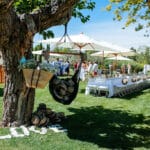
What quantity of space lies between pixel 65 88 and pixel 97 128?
1.51 m

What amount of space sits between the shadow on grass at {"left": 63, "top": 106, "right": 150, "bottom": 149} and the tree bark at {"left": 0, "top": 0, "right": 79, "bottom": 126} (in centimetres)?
122

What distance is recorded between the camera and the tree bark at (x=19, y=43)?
277 inches

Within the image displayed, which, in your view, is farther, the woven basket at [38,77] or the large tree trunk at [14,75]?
the large tree trunk at [14,75]

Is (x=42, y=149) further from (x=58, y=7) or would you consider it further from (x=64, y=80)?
(x=58, y=7)

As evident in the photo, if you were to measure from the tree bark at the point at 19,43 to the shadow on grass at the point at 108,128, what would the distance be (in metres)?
1.22

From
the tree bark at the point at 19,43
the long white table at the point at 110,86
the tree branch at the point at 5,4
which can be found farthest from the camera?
the long white table at the point at 110,86

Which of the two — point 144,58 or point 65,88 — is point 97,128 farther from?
point 144,58

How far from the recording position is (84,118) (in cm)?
935

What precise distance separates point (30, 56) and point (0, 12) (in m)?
1.75

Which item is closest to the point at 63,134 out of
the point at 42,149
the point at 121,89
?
the point at 42,149

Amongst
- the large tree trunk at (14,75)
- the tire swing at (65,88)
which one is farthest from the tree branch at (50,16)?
the tire swing at (65,88)

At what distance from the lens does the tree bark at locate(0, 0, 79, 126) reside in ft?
23.1

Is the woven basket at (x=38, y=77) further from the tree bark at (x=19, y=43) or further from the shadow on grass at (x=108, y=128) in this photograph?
the shadow on grass at (x=108, y=128)

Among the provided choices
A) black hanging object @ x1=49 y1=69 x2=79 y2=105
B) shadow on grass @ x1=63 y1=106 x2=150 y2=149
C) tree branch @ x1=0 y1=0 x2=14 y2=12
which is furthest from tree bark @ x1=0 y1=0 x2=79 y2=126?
shadow on grass @ x1=63 y1=106 x2=150 y2=149
